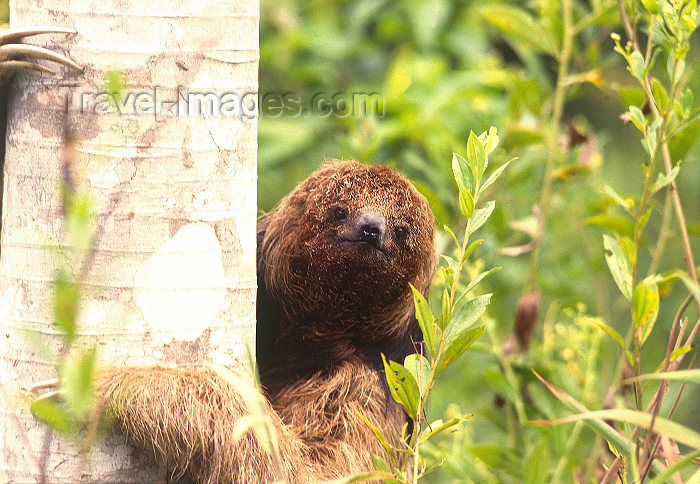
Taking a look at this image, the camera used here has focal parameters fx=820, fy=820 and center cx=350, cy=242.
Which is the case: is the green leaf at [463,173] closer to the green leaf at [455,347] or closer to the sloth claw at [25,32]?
the green leaf at [455,347]

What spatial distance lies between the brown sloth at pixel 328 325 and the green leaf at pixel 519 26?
956mm

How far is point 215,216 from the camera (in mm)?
2088

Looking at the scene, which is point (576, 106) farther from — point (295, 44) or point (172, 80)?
point (172, 80)

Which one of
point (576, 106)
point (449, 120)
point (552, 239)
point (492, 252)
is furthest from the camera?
point (576, 106)

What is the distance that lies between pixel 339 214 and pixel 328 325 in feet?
1.31

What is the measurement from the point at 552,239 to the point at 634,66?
2.64 metres

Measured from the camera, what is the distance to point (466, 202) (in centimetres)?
191

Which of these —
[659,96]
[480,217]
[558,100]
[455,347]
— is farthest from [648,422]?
[558,100]

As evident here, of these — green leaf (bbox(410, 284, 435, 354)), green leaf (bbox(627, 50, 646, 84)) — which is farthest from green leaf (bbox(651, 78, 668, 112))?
green leaf (bbox(410, 284, 435, 354))

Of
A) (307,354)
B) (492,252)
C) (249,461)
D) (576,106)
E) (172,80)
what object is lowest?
(249,461)

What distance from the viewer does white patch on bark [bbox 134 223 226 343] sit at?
6.59 ft

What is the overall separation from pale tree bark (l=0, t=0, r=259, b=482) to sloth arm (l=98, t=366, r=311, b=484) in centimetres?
5

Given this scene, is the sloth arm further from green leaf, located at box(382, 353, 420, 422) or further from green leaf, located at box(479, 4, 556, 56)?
green leaf, located at box(479, 4, 556, 56)

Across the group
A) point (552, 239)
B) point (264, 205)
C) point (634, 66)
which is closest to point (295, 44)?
point (264, 205)
